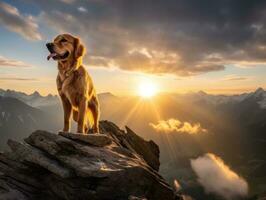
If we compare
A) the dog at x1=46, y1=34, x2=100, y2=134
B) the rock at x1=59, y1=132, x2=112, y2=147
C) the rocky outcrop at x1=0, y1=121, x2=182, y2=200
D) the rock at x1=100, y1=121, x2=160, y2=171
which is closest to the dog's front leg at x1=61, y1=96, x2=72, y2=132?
the dog at x1=46, y1=34, x2=100, y2=134

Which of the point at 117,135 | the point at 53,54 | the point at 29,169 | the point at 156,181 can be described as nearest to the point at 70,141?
the point at 29,169

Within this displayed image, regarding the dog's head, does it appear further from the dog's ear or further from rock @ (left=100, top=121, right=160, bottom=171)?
rock @ (left=100, top=121, right=160, bottom=171)

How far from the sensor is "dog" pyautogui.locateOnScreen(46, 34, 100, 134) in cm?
1856

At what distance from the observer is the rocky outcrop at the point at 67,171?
2020cm

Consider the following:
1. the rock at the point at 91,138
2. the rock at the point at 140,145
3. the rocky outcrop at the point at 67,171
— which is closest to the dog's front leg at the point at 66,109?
the rock at the point at 91,138

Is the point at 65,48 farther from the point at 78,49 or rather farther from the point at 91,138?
the point at 91,138

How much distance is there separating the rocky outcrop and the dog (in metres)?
1.77

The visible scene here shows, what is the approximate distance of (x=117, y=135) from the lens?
111 feet

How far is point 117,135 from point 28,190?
14.0 meters

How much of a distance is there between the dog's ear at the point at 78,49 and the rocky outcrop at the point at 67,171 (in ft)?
18.3

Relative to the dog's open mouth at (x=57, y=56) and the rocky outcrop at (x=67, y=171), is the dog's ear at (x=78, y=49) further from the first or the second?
the rocky outcrop at (x=67, y=171)

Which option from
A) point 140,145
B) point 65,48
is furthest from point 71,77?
point 140,145

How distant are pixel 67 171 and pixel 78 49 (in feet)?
25.3

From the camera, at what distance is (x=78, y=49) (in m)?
19.4
